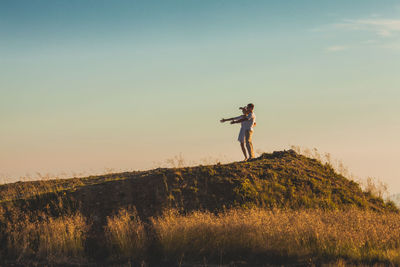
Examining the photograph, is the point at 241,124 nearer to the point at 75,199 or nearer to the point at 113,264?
the point at 75,199

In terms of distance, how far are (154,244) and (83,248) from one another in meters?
2.04

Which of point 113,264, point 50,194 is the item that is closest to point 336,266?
point 113,264

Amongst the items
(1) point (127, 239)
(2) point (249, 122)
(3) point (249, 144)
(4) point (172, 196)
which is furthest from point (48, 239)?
(3) point (249, 144)

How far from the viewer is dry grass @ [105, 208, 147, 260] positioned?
38.5ft

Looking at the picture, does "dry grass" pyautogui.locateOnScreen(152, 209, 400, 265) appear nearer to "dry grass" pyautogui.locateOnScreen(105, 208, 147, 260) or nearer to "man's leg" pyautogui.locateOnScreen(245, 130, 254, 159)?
"dry grass" pyautogui.locateOnScreen(105, 208, 147, 260)

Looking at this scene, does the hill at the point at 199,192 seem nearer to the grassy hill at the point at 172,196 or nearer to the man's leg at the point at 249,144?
the grassy hill at the point at 172,196

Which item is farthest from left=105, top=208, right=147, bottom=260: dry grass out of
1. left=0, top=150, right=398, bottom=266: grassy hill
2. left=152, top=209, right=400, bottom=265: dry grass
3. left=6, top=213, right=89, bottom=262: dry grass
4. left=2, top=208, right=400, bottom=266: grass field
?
left=6, top=213, right=89, bottom=262: dry grass

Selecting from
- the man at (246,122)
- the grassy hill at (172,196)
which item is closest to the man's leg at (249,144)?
the man at (246,122)

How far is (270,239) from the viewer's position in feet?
37.4

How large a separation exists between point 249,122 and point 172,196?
543 cm

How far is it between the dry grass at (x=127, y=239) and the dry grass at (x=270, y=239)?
533 mm

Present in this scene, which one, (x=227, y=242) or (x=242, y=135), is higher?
(x=242, y=135)

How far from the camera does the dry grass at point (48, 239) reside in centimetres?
1202

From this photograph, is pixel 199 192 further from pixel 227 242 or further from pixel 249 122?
pixel 249 122
